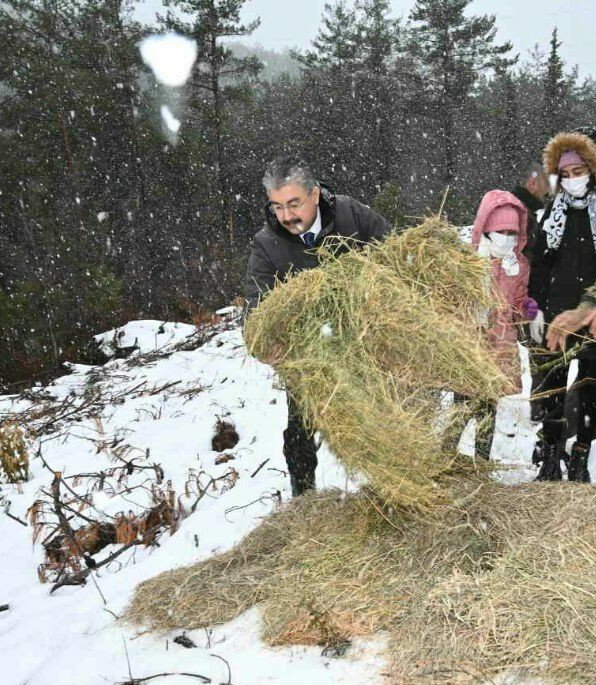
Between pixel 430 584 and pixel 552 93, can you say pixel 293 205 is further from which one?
pixel 552 93

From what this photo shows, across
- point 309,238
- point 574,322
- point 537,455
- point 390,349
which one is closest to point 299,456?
point 309,238

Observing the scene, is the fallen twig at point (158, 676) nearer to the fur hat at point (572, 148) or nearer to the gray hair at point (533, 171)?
the fur hat at point (572, 148)

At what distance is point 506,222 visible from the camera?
3.13 meters

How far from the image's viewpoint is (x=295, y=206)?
287cm

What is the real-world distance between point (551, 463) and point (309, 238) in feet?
6.05

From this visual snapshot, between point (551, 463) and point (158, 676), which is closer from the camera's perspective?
point (158, 676)

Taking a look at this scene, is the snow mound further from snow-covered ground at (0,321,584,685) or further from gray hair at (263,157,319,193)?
gray hair at (263,157,319,193)

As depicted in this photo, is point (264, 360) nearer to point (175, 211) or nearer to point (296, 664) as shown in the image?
point (296, 664)

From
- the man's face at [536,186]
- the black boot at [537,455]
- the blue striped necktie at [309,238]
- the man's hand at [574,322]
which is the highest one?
the man's face at [536,186]

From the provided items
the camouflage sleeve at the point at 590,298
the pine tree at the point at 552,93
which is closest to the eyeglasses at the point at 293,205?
the camouflage sleeve at the point at 590,298

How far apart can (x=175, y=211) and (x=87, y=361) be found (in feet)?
43.4

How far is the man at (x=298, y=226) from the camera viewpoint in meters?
2.86

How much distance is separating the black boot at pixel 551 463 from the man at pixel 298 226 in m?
1.41

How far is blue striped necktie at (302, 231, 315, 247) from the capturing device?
2988 mm
